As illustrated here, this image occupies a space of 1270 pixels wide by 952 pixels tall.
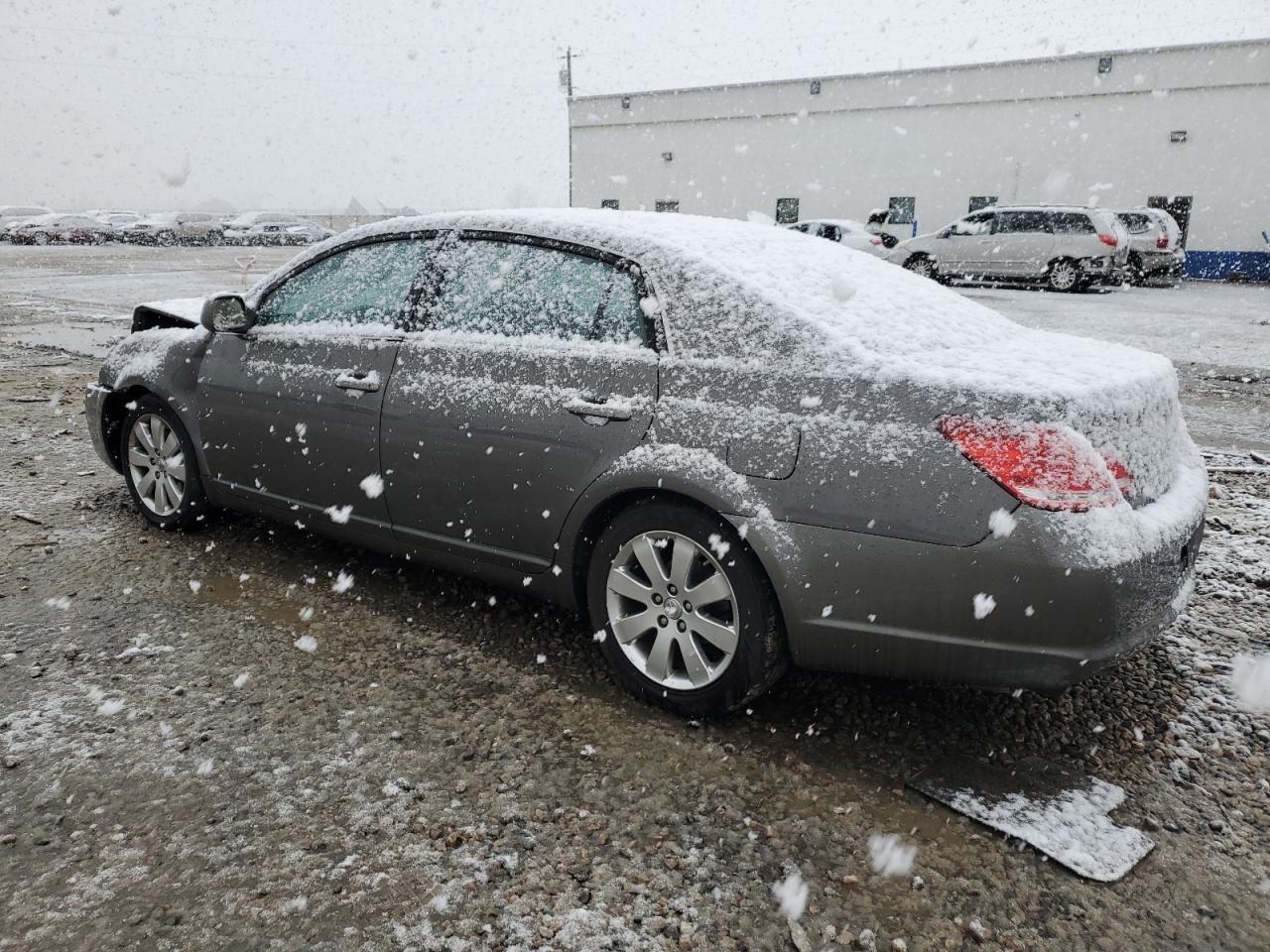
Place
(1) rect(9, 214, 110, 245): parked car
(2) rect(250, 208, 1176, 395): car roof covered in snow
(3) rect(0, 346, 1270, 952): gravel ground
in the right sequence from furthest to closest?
(1) rect(9, 214, 110, 245): parked car → (2) rect(250, 208, 1176, 395): car roof covered in snow → (3) rect(0, 346, 1270, 952): gravel ground

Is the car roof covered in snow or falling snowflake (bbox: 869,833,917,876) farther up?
the car roof covered in snow

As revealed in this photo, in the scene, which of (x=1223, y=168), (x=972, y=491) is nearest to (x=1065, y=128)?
(x=1223, y=168)

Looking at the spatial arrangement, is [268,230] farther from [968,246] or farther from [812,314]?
[812,314]

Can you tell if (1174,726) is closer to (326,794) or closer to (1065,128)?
(326,794)

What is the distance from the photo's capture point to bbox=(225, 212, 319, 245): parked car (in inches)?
1516

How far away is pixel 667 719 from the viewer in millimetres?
2830

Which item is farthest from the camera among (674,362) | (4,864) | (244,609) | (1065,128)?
(1065,128)

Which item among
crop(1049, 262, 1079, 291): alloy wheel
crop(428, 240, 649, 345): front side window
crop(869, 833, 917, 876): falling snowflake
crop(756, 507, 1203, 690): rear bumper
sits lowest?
crop(869, 833, 917, 876): falling snowflake

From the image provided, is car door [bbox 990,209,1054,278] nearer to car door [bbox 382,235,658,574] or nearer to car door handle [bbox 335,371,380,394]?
car door [bbox 382,235,658,574]

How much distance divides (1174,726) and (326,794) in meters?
2.42

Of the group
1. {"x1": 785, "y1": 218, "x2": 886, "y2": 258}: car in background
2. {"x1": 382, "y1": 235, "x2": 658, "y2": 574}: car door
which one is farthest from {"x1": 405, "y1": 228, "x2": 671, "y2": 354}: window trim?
{"x1": 785, "y1": 218, "x2": 886, "y2": 258}: car in background

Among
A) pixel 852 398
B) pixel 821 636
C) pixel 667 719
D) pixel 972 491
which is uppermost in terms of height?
pixel 852 398

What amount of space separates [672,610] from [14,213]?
46505 mm

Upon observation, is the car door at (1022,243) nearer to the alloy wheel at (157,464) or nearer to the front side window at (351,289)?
the front side window at (351,289)
